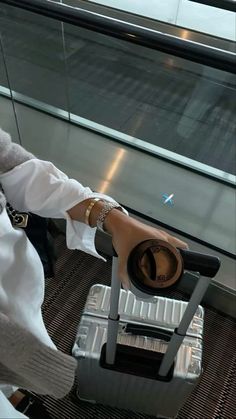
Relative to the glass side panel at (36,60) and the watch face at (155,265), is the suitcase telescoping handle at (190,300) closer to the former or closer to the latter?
the watch face at (155,265)

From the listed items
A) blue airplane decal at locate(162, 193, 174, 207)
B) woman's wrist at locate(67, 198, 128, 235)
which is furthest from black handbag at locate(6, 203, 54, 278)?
blue airplane decal at locate(162, 193, 174, 207)

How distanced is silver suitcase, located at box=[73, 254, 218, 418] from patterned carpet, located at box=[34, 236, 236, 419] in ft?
0.53

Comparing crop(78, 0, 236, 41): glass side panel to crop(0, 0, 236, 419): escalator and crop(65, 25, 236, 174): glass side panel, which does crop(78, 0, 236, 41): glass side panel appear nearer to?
crop(0, 0, 236, 419): escalator

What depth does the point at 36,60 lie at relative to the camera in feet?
6.61

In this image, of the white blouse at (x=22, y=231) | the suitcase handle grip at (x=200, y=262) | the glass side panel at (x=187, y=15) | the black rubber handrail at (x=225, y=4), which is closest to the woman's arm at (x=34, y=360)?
the white blouse at (x=22, y=231)

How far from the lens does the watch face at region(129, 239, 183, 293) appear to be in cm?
69

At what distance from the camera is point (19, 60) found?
193 cm

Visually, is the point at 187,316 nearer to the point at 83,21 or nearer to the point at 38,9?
the point at 83,21

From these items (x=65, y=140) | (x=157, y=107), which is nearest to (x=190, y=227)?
(x=157, y=107)

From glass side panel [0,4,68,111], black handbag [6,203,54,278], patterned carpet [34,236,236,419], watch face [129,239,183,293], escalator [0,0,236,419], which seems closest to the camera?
watch face [129,239,183,293]

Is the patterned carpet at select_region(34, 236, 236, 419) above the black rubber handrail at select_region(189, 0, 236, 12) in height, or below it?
below

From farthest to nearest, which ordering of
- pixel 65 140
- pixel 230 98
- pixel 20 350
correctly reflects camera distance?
1. pixel 65 140
2. pixel 230 98
3. pixel 20 350

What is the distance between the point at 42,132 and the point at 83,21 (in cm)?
107

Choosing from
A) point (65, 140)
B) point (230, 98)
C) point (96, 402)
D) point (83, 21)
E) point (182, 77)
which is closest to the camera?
point (83, 21)
